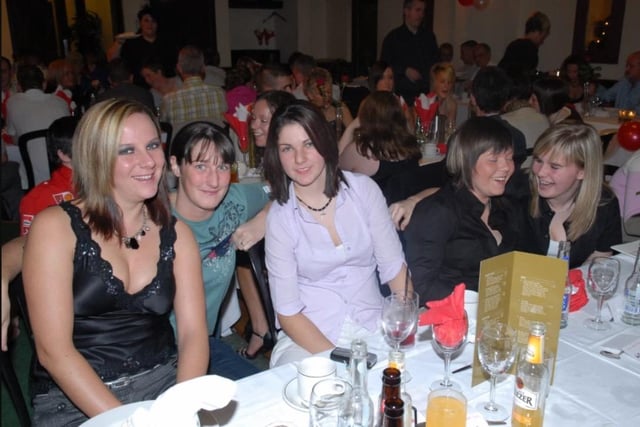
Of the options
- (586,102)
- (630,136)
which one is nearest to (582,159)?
(630,136)

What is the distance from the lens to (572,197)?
245cm

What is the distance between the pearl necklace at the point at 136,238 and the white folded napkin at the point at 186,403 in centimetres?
77

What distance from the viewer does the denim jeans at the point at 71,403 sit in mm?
1671

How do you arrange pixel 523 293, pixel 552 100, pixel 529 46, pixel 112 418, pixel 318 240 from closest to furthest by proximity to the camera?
pixel 112 418 < pixel 523 293 < pixel 318 240 < pixel 552 100 < pixel 529 46

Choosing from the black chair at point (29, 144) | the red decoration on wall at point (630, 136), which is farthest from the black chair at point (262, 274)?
the red decoration on wall at point (630, 136)

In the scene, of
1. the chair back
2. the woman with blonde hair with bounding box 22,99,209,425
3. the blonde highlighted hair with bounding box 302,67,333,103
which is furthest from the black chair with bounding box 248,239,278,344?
the blonde highlighted hair with bounding box 302,67,333,103

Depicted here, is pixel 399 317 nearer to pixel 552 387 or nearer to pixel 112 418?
pixel 552 387

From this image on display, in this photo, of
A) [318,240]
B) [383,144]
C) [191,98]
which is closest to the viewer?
[318,240]

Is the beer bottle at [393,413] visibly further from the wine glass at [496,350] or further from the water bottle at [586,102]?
the water bottle at [586,102]

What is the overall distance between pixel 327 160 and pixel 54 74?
5.36m

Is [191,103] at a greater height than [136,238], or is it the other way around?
[191,103]

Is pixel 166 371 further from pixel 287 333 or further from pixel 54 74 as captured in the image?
pixel 54 74

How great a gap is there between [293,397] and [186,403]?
0.38 meters

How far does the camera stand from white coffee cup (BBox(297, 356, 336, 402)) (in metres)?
1.34
